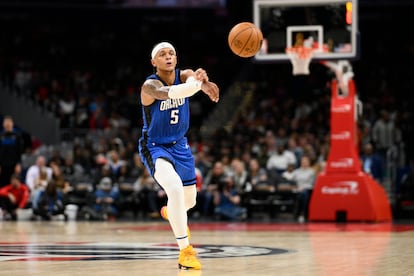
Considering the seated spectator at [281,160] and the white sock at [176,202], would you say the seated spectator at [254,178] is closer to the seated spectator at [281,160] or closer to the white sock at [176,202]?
the seated spectator at [281,160]

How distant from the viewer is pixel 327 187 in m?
17.7

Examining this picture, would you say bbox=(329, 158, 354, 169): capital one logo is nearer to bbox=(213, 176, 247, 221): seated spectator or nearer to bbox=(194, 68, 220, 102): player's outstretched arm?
bbox=(213, 176, 247, 221): seated spectator

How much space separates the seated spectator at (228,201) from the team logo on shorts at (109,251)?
26.4 feet

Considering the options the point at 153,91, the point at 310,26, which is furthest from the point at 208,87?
the point at 310,26

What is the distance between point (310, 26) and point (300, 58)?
0.81m

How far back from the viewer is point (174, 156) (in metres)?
8.62

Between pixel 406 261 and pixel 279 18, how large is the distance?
31.6 ft

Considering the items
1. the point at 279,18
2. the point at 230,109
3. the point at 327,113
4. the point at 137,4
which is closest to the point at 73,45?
the point at 137,4

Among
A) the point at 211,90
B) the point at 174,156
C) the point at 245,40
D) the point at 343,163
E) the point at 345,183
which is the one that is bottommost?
the point at 345,183

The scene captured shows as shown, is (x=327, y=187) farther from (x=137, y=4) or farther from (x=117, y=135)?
(x=137, y=4)

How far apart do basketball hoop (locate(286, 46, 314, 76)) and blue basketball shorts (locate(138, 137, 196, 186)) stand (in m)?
8.24

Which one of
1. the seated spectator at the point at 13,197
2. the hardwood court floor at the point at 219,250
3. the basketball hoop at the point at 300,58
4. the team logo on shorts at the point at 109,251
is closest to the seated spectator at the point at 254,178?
the basketball hoop at the point at 300,58

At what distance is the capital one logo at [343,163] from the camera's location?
17.6m

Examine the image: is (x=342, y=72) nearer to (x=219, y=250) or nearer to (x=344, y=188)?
(x=344, y=188)
